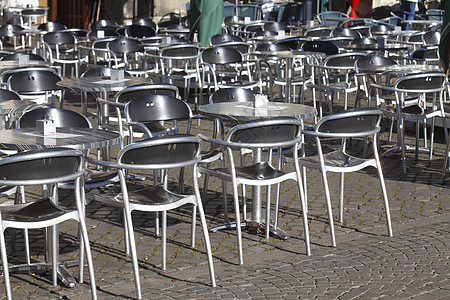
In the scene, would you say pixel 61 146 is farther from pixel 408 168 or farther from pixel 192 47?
pixel 192 47

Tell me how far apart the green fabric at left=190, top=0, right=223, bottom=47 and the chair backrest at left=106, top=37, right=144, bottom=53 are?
3.35 ft

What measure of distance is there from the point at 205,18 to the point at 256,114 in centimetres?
695

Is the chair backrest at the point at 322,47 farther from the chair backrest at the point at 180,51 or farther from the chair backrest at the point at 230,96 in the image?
the chair backrest at the point at 230,96

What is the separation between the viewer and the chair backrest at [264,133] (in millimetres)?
5203

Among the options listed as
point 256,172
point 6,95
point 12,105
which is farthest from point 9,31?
point 256,172

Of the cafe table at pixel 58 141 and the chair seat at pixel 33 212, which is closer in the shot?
the chair seat at pixel 33 212

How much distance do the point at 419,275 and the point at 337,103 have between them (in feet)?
22.8

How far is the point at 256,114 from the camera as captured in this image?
5.80 metres

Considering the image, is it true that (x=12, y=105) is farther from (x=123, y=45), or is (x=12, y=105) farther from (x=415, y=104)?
(x=123, y=45)

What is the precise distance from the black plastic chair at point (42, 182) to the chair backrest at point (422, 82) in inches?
160

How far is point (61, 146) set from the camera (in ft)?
15.3

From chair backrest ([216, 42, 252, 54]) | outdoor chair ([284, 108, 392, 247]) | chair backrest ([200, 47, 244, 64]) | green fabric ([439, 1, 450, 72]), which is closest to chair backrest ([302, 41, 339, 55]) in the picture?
chair backrest ([216, 42, 252, 54])

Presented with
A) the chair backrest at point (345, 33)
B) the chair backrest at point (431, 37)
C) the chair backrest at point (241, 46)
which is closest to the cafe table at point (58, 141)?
the chair backrest at point (241, 46)

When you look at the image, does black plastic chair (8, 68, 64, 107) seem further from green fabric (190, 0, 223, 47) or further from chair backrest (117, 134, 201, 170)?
green fabric (190, 0, 223, 47)
